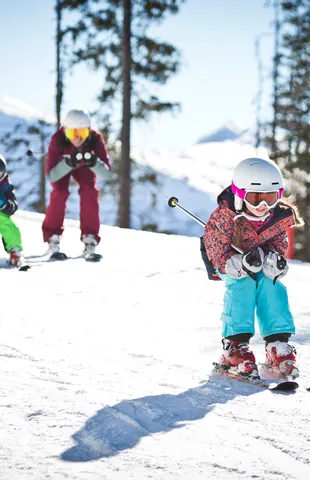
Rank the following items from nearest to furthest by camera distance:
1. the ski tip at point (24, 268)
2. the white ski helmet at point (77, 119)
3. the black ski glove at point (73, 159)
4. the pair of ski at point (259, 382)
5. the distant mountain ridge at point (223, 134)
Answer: the pair of ski at point (259, 382) < the ski tip at point (24, 268) < the white ski helmet at point (77, 119) < the black ski glove at point (73, 159) < the distant mountain ridge at point (223, 134)

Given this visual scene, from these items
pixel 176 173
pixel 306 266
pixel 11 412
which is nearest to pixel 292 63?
pixel 306 266

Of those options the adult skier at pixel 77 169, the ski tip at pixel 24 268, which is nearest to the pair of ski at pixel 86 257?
the adult skier at pixel 77 169

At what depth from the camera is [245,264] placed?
4156 millimetres

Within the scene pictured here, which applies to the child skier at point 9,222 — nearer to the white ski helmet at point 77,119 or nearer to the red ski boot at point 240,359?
the white ski helmet at point 77,119

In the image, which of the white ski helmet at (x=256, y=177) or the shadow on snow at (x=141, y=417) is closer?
the shadow on snow at (x=141, y=417)

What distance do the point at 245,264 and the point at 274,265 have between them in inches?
7.4

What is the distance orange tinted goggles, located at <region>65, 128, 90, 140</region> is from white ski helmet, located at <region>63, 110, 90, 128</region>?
62 millimetres

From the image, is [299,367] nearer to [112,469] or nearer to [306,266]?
[112,469]

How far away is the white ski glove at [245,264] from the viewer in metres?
4.14

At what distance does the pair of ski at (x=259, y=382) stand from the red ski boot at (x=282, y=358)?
75 millimetres

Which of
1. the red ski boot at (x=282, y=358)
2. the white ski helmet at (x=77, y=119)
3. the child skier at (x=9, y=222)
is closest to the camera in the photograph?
the red ski boot at (x=282, y=358)

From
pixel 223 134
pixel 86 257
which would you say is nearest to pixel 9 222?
pixel 86 257

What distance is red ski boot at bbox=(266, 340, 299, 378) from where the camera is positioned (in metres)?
4.26

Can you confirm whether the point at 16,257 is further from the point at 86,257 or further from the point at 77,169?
the point at 77,169
